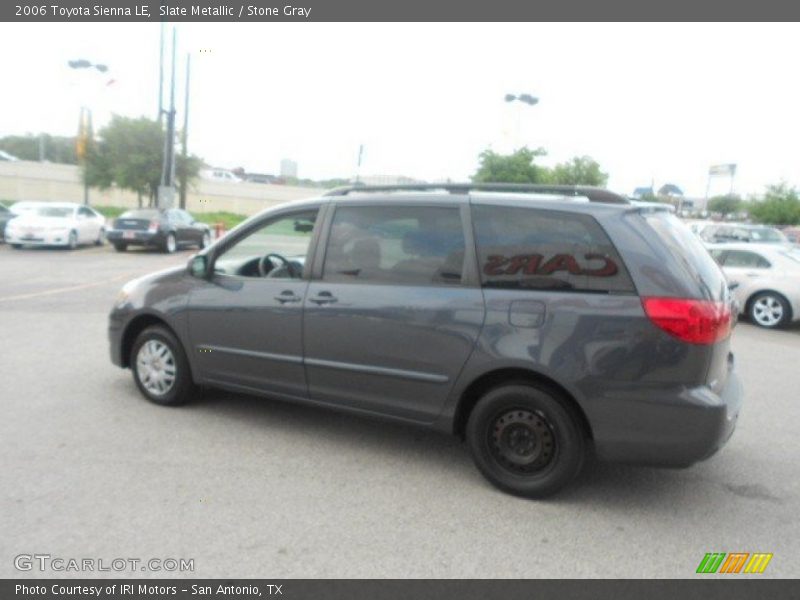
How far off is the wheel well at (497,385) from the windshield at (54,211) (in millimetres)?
19514

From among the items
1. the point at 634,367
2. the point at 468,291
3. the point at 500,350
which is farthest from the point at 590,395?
the point at 468,291

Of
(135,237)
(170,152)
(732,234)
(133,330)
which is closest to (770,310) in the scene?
(133,330)

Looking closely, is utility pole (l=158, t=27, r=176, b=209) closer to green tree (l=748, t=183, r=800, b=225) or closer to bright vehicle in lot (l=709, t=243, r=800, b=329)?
bright vehicle in lot (l=709, t=243, r=800, b=329)

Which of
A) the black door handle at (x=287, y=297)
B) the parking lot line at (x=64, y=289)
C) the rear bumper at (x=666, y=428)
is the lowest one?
the parking lot line at (x=64, y=289)

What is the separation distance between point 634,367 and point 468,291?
1.06m

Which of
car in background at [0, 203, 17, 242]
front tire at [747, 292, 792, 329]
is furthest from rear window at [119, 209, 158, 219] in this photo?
front tire at [747, 292, 792, 329]

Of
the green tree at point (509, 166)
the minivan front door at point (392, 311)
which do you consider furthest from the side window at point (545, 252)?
the green tree at point (509, 166)

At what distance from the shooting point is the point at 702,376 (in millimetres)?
3705

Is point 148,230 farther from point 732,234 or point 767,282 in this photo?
point 732,234

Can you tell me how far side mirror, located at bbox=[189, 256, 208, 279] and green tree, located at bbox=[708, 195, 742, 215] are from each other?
76972mm

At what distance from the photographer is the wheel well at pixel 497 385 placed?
3975 mm

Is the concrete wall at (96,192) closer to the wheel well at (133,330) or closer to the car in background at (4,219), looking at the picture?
the car in background at (4,219)

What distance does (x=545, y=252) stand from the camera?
13.2 ft

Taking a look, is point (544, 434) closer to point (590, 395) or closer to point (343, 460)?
point (590, 395)
